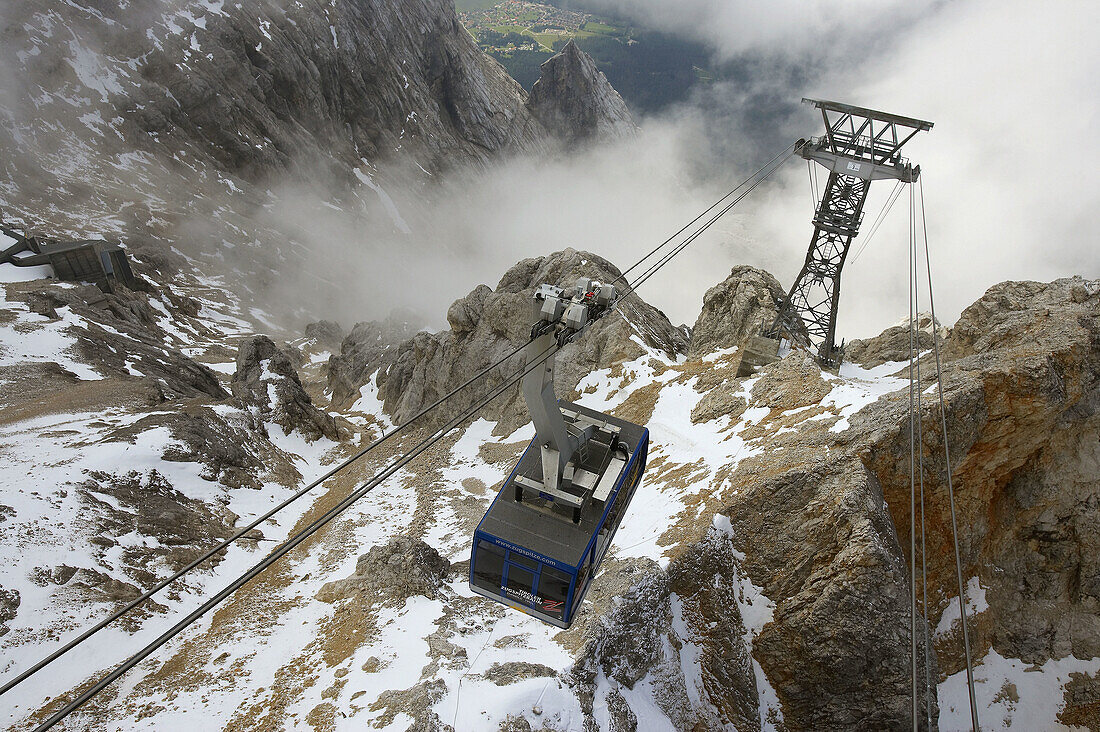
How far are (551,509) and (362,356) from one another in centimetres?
5924

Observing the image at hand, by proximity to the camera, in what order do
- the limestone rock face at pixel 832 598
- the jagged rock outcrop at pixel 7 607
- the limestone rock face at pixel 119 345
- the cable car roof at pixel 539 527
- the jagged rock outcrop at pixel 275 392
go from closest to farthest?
the cable car roof at pixel 539 527 → the limestone rock face at pixel 832 598 → the jagged rock outcrop at pixel 7 607 → the limestone rock face at pixel 119 345 → the jagged rock outcrop at pixel 275 392

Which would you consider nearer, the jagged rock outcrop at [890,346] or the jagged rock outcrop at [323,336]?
the jagged rock outcrop at [890,346]

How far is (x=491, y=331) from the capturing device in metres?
51.8

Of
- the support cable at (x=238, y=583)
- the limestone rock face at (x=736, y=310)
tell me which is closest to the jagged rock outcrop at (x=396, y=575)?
the support cable at (x=238, y=583)

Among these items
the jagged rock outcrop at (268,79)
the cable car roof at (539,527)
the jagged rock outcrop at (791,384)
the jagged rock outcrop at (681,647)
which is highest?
the jagged rock outcrop at (268,79)

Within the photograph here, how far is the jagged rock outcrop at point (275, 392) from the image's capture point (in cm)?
4872

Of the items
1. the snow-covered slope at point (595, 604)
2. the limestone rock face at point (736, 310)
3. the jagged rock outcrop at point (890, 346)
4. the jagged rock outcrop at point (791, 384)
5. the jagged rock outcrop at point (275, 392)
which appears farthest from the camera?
the jagged rock outcrop at point (275, 392)

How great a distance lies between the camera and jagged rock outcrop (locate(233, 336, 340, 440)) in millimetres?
48719

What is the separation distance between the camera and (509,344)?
1982 inches

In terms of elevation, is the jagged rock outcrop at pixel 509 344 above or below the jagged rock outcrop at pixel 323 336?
below

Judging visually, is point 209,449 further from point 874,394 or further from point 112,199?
point 112,199

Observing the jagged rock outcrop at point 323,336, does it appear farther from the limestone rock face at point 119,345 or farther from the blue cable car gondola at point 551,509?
the blue cable car gondola at point 551,509

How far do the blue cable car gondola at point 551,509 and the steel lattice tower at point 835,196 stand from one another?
22.6 meters

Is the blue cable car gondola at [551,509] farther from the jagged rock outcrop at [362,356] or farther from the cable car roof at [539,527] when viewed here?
the jagged rock outcrop at [362,356]
